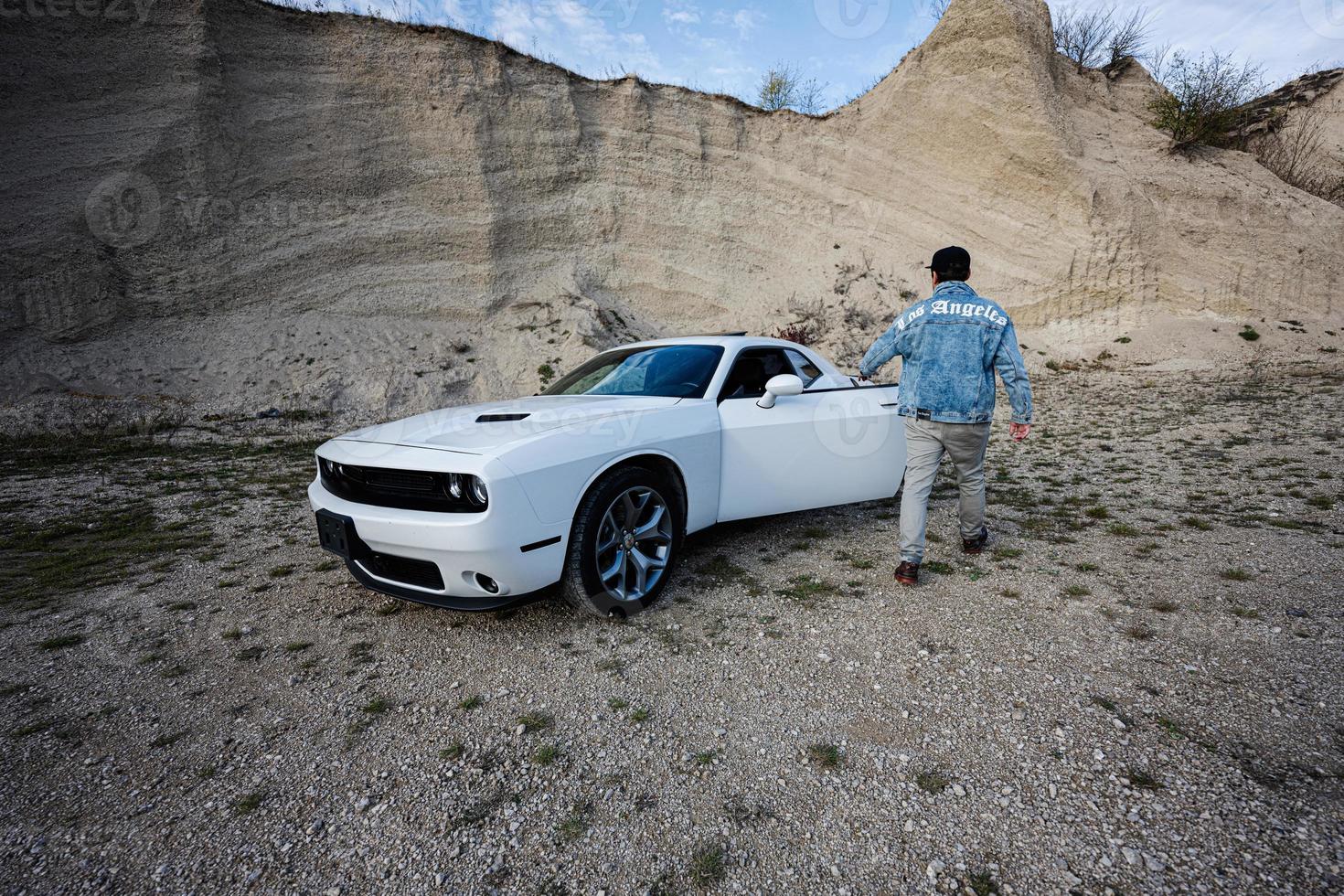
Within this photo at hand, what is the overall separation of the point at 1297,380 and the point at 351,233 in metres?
18.3

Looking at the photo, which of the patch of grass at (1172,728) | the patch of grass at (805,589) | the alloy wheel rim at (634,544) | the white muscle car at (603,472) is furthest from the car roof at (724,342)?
the patch of grass at (1172,728)

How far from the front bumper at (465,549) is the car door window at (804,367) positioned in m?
2.20

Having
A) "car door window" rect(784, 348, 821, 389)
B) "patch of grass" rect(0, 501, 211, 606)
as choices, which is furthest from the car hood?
"patch of grass" rect(0, 501, 211, 606)

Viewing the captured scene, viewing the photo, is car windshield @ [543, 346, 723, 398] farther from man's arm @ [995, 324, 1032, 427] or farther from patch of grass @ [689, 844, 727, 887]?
patch of grass @ [689, 844, 727, 887]

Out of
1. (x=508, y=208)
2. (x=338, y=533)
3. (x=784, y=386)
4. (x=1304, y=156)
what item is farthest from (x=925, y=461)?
(x=1304, y=156)

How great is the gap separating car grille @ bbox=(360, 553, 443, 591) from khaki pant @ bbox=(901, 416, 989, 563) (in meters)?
2.47

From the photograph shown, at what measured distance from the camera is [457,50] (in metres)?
12.9

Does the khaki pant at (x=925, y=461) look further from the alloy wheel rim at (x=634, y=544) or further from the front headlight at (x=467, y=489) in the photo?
the front headlight at (x=467, y=489)

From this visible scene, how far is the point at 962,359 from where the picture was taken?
3.33m

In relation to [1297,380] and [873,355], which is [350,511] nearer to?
[873,355]

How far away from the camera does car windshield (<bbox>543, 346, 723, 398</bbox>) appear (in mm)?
3617

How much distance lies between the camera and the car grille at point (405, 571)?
2594mm

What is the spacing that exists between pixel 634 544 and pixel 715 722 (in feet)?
3.33

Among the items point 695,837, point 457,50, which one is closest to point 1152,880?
point 695,837
